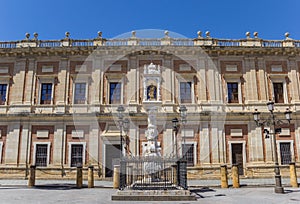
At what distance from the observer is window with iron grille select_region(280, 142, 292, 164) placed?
2166cm

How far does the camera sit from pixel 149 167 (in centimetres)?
1302

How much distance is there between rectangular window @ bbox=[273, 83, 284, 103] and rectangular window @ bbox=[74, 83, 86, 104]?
49.5 feet

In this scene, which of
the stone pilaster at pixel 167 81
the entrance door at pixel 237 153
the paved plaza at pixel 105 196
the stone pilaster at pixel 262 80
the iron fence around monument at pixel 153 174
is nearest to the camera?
the paved plaza at pixel 105 196

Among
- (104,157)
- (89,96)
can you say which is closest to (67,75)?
(89,96)

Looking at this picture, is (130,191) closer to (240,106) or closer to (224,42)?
(240,106)

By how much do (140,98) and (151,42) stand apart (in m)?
4.74

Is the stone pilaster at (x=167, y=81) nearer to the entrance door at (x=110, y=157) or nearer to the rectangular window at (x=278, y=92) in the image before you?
the entrance door at (x=110, y=157)

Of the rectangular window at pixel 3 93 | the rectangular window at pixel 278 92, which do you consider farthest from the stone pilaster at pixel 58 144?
the rectangular window at pixel 278 92

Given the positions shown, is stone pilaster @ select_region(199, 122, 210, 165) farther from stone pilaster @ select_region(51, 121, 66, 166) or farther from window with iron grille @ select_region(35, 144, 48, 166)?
window with iron grille @ select_region(35, 144, 48, 166)

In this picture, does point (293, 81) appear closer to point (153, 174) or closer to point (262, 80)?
point (262, 80)

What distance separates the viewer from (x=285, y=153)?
2177 cm

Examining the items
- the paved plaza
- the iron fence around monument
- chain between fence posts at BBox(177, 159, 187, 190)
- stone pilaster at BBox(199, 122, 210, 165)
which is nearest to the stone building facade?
stone pilaster at BBox(199, 122, 210, 165)

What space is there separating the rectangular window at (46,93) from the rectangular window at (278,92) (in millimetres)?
17788

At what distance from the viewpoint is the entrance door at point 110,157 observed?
21.5m
